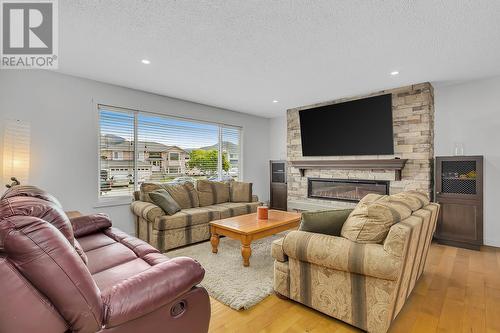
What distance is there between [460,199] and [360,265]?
306 cm

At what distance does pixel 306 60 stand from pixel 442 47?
1.44 m

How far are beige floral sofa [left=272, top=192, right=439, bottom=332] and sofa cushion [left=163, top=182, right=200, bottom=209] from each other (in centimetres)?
251

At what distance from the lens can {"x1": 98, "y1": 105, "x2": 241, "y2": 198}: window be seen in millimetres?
4047

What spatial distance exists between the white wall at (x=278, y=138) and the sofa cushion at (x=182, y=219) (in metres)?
3.14

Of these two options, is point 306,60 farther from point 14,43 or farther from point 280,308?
point 14,43

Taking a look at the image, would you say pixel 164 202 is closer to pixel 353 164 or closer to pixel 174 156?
pixel 174 156

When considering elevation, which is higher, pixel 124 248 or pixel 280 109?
pixel 280 109

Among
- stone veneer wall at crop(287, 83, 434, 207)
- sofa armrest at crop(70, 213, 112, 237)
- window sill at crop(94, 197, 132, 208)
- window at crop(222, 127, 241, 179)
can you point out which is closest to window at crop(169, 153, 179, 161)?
window sill at crop(94, 197, 132, 208)

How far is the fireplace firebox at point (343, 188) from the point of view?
4574 mm

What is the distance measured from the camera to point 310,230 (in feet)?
6.65

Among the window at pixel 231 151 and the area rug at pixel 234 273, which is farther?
the window at pixel 231 151

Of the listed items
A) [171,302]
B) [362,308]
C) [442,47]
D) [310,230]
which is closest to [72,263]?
[171,302]

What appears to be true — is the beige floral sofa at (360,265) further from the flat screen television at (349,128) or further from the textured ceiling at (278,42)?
the flat screen television at (349,128)

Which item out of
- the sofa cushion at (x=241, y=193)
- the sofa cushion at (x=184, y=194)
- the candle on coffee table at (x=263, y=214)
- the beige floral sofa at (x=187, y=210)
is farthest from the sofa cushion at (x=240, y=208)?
the candle on coffee table at (x=263, y=214)
